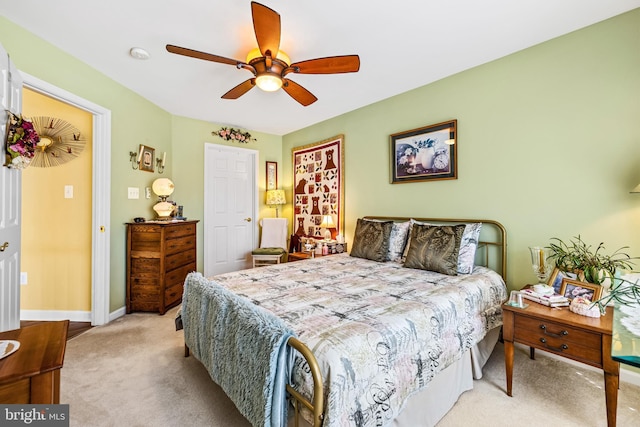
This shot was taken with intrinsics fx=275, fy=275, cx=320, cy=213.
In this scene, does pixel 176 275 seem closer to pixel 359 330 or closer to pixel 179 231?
pixel 179 231

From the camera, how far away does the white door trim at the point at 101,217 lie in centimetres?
289

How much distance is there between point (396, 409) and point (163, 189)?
138 inches

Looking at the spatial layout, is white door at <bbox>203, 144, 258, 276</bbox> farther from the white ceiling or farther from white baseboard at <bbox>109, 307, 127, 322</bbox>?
the white ceiling

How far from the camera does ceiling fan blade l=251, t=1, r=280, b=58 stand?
1590 mm

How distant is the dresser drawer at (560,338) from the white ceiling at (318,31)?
2.11m

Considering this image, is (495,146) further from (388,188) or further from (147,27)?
(147,27)

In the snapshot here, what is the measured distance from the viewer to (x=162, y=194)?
356cm

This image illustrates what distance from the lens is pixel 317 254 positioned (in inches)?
150

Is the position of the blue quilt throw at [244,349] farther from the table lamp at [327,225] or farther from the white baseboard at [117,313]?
the table lamp at [327,225]

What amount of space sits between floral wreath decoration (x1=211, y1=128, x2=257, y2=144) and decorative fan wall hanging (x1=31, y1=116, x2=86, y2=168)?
5.86 feet

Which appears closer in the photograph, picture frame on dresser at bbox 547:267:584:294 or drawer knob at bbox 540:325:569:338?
drawer knob at bbox 540:325:569:338

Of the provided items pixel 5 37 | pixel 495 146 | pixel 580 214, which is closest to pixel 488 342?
pixel 580 214

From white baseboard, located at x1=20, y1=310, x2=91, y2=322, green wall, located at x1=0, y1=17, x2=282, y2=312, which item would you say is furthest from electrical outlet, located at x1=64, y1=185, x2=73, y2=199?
white baseboard, located at x1=20, y1=310, x2=91, y2=322

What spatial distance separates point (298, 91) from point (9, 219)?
7.31 ft
